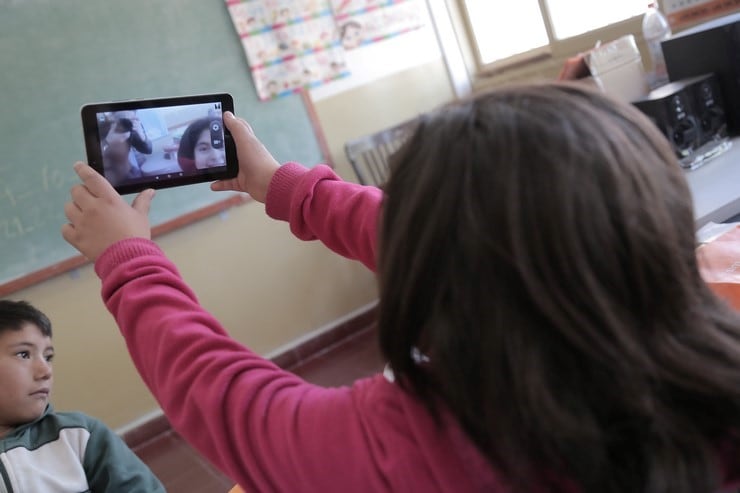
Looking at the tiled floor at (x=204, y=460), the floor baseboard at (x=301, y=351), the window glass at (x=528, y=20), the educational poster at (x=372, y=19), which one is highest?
the educational poster at (x=372, y=19)

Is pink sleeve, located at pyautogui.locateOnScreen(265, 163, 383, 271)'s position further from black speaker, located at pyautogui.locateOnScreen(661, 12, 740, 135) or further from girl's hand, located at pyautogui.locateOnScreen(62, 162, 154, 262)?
black speaker, located at pyautogui.locateOnScreen(661, 12, 740, 135)

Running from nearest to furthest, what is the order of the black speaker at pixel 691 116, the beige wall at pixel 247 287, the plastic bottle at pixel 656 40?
the black speaker at pixel 691 116
the plastic bottle at pixel 656 40
the beige wall at pixel 247 287

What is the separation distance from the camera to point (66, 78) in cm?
237

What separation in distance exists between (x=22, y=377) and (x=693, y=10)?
2265 mm

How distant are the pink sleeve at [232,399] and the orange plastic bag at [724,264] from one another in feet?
1.79

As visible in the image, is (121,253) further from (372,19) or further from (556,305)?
(372,19)

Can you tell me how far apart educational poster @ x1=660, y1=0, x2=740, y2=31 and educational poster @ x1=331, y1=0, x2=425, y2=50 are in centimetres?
123

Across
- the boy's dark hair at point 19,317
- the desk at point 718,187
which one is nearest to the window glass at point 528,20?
the desk at point 718,187

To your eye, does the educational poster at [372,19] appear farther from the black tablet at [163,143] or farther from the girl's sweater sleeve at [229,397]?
the girl's sweater sleeve at [229,397]

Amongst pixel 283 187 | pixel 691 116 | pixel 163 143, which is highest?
pixel 163 143

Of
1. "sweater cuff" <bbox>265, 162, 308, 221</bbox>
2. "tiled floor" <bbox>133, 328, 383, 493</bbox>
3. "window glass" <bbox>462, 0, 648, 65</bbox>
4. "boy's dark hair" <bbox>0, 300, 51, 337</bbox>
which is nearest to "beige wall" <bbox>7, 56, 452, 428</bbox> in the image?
"tiled floor" <bbox>133, 328, 383, 493</bbox>

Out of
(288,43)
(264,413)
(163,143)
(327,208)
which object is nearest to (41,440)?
(163,143)

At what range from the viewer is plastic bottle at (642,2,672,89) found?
197cm

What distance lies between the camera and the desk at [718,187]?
1204mm
